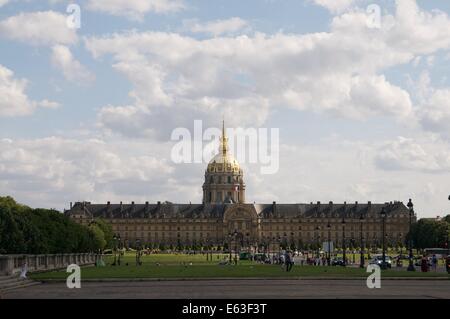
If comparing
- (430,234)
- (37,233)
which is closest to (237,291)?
(37,233)

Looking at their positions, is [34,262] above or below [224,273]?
above

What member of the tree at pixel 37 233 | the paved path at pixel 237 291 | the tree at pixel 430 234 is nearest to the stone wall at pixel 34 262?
the tree at pixel 37 233

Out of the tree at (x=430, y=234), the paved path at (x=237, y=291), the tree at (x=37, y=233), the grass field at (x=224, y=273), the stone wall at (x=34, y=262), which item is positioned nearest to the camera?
the paved path at (x=237, y=291)

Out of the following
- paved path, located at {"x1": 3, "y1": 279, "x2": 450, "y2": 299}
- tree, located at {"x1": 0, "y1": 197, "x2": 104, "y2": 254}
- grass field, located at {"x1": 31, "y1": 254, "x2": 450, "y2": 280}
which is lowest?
grass field, located at {"x1": 31, "y1": 254, "x2": 450, "y2": 280}

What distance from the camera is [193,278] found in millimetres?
42219

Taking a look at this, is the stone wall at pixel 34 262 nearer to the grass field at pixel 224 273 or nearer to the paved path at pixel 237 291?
the grass field at pixel 224 273

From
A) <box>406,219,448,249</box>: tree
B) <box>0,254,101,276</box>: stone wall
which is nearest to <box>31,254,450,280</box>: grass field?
<box>0,254,101,276</box>: stone wall

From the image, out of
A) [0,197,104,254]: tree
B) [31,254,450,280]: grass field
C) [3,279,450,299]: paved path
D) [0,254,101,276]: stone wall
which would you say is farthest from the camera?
[0,197,104,254]: tree

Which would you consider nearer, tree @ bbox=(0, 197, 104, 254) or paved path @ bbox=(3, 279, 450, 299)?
paved path @ bbox=(3, 279, 450, 299)

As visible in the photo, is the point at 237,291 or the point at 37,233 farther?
the point at 37,233

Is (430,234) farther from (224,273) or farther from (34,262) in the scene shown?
(224,273)

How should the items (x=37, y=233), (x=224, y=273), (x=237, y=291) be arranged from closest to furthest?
1. (x=237, y=291)
2. (x=224, y=273)
3. (x=37, y=233)

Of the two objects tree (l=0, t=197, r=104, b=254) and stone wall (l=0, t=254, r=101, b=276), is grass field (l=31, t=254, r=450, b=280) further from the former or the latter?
tree (l=0, t=197, r=104, b=254)
